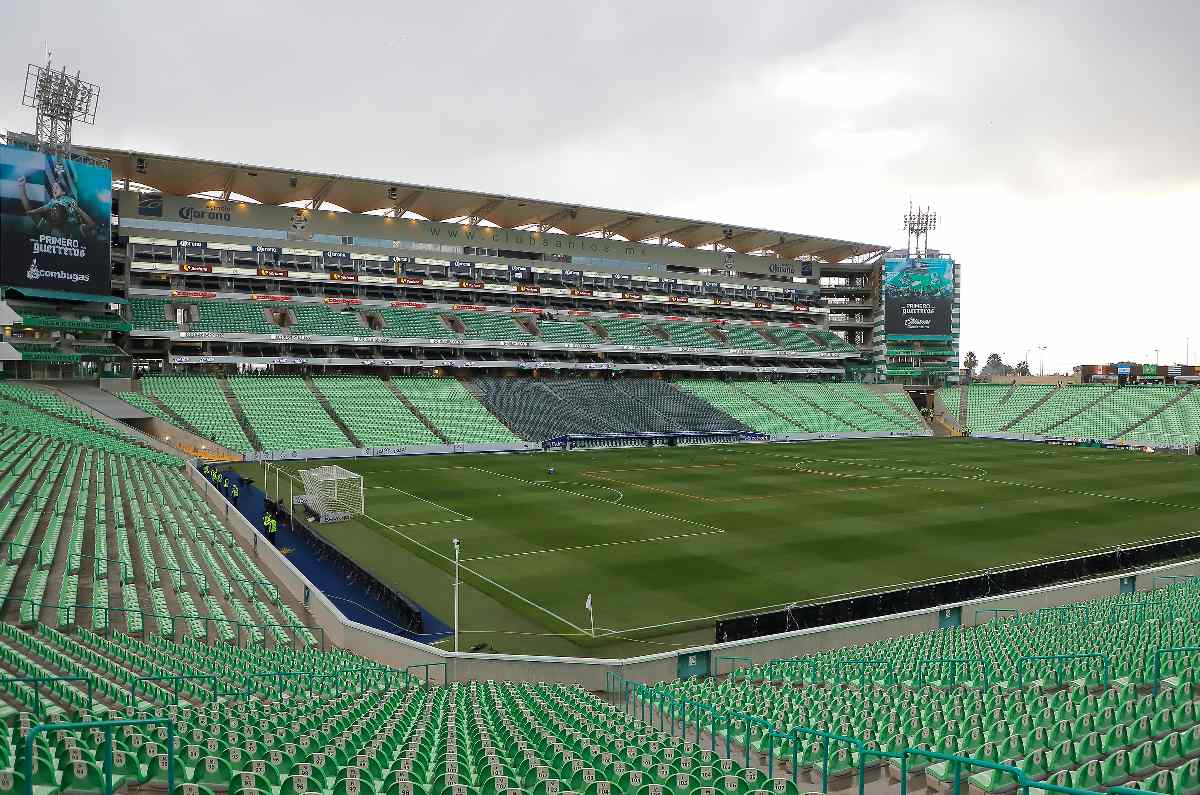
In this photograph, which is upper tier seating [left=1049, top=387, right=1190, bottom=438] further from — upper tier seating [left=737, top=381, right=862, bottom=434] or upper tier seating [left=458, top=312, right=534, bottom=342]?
upper tier seating [left=458, top=312, right=534, bottom=342]

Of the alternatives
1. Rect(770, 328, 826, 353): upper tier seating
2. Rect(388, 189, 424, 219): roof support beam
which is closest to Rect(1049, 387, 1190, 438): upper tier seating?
Rect(770, 328, 826, 353): upper tier seating

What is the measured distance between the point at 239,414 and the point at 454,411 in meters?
16.4

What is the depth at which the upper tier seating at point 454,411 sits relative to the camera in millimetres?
60719

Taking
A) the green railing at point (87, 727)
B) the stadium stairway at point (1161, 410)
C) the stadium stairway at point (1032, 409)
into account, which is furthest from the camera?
the stadium stairway at point (1032, 409)

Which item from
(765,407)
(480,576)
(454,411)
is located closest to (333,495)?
(480,576)

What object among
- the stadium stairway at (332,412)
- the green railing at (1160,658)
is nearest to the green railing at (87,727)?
the green railing at (1160,658)

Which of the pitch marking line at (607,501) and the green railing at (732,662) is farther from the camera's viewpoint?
the pitch marking line at (607,501)

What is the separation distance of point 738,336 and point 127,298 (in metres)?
61.9

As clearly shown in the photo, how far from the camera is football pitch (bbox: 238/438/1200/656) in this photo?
22031 mm

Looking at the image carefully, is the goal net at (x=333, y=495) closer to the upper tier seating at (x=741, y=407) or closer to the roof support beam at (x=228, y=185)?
the roof support beam at (x=228, y=185)

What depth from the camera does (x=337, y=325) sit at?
7006cm

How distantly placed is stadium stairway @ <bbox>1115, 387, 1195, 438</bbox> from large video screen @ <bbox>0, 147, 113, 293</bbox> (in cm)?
8395

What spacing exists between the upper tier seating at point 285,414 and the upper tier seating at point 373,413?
4.68 ft

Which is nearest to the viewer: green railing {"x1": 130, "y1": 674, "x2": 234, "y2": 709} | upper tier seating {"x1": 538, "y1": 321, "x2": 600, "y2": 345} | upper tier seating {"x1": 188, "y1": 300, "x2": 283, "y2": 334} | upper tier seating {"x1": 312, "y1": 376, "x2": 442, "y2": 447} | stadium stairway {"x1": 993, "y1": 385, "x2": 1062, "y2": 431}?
green railing {"x1": 130, "y1": 674, "x2": 234, "y2": 709}
